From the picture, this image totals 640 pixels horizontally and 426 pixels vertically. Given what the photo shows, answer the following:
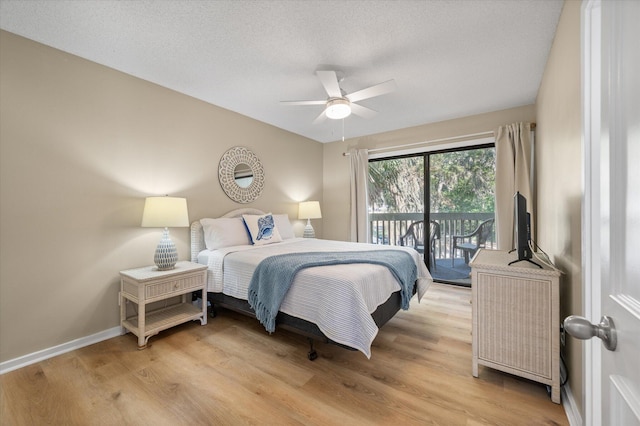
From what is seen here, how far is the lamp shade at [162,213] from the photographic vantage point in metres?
2.44

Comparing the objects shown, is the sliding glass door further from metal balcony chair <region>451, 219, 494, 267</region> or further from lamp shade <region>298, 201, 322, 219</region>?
lamp shade <region>298, 201, 322, 219</region>

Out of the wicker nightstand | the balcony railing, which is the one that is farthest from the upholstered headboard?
the balcony railing

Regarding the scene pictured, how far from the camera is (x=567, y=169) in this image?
5.49 feet

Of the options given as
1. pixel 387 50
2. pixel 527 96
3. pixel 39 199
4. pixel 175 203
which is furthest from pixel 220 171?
pixel 527 96

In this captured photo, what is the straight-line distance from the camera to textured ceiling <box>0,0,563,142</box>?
5.85 feet

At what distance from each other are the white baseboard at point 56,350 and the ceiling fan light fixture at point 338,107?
2896mm

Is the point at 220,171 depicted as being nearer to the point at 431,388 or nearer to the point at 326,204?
the point at 326,204

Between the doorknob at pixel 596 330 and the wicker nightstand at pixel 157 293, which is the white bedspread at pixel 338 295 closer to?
the wicker nightstand at pixel 157 293

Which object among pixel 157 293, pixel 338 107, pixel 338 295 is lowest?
pixel 157 293

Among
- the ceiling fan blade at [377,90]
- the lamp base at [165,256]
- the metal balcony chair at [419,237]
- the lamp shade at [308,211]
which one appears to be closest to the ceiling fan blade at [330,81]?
the ceiling fan blade at [377,90]

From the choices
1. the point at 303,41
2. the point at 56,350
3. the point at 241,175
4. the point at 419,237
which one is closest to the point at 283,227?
the point at 241,175

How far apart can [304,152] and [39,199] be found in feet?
11.3

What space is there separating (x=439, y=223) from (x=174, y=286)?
3.73m

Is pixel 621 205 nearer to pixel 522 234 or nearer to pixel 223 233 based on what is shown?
pixel 522 234
